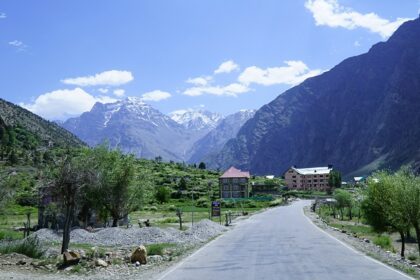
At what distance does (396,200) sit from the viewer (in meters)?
32.8

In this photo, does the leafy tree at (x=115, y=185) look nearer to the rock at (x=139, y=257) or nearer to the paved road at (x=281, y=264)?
the paved road at (x=281, y=264)

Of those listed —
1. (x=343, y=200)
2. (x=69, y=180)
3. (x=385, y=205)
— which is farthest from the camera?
(x=343, y=200)

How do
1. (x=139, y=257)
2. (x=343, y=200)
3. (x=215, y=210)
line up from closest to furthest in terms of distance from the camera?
(x=139, y=257) → (x=215, y=210) → (x=343, y=200)

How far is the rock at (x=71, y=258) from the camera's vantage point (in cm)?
1983

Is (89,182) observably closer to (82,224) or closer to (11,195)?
(11,195)

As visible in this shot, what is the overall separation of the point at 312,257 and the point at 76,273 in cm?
970

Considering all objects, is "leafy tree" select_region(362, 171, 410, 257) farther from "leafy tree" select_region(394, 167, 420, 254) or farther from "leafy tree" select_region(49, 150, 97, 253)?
"leafy tree" select_region(49, 150, 97, 253)

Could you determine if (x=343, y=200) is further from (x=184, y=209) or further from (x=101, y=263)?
(x=101, y=263)

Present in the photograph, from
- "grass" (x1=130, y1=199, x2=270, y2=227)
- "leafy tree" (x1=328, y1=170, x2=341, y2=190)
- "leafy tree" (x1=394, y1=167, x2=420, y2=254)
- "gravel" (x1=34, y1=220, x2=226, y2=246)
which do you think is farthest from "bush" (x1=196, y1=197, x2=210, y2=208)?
"leafy tree" (x1=328, y1=170, x2=341, y2=190)

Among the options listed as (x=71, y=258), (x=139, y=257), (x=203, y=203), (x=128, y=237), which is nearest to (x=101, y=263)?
(x=71, y=258)

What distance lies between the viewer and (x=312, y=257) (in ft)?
70.8

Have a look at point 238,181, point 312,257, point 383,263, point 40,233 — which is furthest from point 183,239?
point 238,181

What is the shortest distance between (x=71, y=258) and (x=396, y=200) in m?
21.7

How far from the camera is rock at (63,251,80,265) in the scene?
19.8 m
